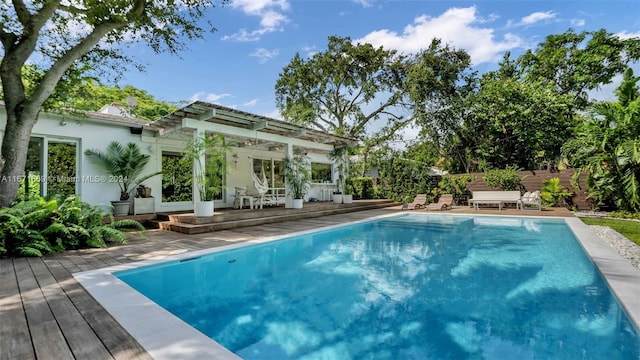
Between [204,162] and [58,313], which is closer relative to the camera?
[58,313]

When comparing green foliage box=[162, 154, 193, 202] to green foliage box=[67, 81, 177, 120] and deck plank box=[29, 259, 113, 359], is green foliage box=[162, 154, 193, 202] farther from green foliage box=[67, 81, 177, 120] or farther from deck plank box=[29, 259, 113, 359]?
deck plank box=[29, 259, 113, 359]

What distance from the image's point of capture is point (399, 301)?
351 cm

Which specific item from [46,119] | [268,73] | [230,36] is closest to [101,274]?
[46,119]

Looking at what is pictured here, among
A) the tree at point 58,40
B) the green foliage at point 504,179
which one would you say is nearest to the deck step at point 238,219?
the tree at point 58,40

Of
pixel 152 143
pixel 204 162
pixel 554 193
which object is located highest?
pixel 152 143

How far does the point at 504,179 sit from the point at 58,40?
686 inches

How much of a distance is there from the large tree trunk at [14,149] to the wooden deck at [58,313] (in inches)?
89.0

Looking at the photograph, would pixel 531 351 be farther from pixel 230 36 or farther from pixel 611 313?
pixel 230 36

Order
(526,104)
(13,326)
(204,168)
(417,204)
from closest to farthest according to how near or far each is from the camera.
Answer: (13,326)
(204,168)
(417,204)
(526,104)

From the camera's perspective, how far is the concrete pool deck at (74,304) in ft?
6.80

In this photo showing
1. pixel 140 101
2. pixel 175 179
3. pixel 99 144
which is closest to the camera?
pixel 99 144

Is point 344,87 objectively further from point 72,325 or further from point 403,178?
point 72,325

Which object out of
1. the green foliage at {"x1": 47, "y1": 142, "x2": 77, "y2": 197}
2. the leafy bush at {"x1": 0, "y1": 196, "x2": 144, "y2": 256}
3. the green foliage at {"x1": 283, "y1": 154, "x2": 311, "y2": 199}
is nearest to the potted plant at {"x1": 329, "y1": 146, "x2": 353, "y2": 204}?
the green foliage at {"x1": 283, "y1": 154, "x2": 311, "y2": 199}

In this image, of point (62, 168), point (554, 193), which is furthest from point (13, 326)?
point (554, 193)
